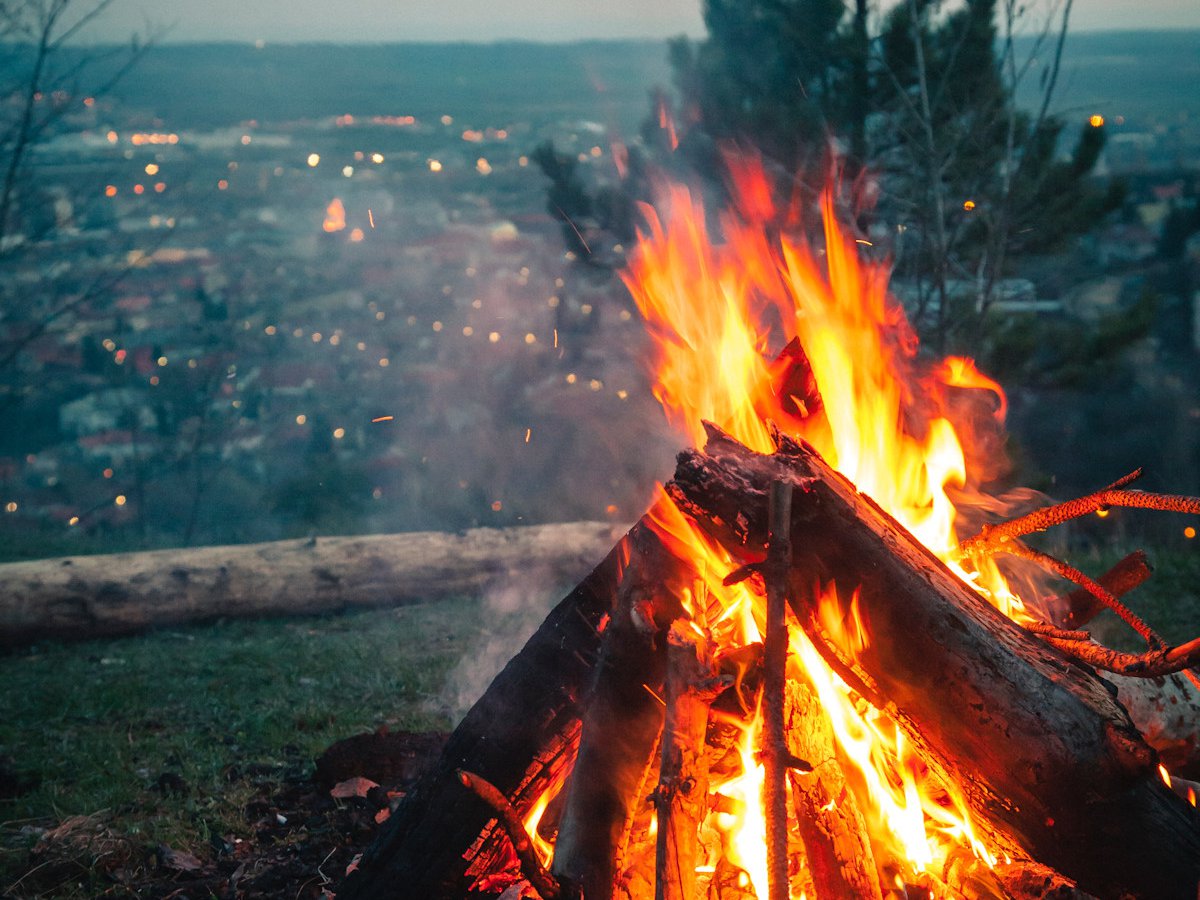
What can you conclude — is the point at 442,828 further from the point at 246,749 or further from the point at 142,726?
the point at 142,726

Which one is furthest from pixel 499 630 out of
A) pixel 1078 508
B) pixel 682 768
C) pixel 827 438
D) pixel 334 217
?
pixel 334 217

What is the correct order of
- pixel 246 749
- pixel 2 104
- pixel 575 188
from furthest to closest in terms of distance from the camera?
pixel 575 188
pixel 2 104
pixel 246 749

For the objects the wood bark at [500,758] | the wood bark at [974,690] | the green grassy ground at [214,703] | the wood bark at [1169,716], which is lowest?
the green grassy ground at [214,703]

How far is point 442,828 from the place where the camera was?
272 cm

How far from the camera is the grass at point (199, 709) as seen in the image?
13.0 ft

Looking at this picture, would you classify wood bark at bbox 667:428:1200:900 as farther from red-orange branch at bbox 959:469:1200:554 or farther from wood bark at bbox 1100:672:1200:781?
wood bark at bbox 1100:672:1200:781


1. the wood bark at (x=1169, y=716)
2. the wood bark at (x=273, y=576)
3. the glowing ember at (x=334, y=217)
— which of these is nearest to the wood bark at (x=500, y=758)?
the wood bark at (x=1169, y=716)

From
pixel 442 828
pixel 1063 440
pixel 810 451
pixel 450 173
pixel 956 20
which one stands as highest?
pixel 956 20

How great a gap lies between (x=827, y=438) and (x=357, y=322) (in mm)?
23028

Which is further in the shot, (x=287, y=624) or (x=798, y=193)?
(x=798, y=193)

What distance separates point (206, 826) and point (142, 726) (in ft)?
5.76

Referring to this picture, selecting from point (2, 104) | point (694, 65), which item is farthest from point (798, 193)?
point (2, 104)

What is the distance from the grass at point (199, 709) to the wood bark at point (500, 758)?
132cm

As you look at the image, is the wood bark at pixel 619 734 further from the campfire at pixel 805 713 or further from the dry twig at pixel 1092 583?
the dry twig at pixel 1092 583
